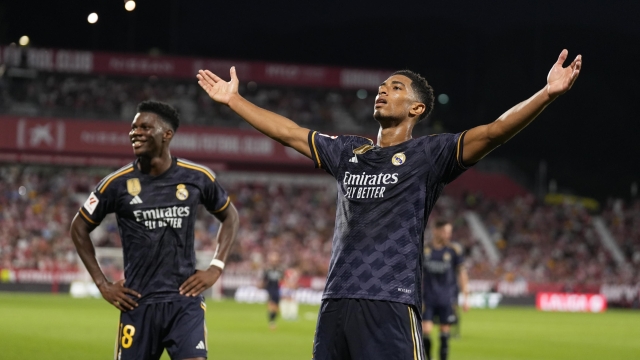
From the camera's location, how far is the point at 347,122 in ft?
169

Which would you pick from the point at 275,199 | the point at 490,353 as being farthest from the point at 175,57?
the point at 490,353

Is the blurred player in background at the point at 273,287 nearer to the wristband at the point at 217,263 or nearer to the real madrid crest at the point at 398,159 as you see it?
the wristband at the point at 217,263

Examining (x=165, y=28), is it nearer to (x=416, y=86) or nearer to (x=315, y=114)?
(x=315, y=114)

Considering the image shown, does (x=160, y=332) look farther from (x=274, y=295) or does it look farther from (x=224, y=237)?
(x=274, y=295)

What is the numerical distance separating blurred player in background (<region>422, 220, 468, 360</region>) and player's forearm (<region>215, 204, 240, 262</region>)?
7.52m

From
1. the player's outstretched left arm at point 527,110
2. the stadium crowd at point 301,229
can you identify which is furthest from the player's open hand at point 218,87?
the stadium crowd at point 301,229

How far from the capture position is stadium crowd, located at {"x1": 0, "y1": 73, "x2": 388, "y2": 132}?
47.3 meters

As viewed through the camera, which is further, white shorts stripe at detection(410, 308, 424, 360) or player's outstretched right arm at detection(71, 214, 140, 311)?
player's outstretched right arm at detection(71, 214, 140, 311)

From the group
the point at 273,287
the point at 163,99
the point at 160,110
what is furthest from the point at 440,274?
the point at 163,99

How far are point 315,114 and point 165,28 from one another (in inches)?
456

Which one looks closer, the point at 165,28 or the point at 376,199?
the point at 376,199

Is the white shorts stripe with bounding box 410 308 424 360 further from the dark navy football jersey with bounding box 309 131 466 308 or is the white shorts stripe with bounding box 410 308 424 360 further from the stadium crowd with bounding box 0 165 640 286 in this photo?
the stadium crowd with bounding box 0 165 640 286

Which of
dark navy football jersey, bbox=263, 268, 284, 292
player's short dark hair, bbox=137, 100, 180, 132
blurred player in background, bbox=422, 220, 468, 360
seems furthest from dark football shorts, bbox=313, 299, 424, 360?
dark navy football jersey, bbox=263, 268, 284, 292

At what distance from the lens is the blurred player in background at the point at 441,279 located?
51.3 feet
